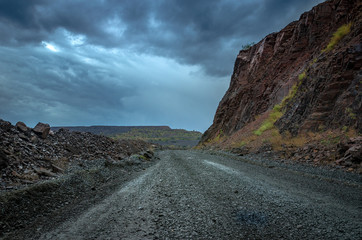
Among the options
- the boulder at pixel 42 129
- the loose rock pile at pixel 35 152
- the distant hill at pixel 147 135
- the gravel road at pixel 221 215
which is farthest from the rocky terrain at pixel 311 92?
the distant hill at pixel 147 135

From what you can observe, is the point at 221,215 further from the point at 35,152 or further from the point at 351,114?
the point at 351,114

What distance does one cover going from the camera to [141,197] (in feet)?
13.6

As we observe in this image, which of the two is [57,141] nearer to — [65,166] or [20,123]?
[20,123]

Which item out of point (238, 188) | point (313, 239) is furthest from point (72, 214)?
point (313, 239)

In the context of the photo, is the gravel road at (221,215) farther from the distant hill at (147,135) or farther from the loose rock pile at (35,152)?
the distant hill at (147,135)

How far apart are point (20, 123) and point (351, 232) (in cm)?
1103

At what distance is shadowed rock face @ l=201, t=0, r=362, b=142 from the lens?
11.7 metres

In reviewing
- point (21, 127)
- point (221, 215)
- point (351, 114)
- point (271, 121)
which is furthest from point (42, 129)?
point (271, 121)

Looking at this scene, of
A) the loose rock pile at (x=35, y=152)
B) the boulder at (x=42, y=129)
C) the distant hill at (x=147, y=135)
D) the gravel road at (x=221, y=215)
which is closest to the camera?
the gravel road at (x=221, y=215)

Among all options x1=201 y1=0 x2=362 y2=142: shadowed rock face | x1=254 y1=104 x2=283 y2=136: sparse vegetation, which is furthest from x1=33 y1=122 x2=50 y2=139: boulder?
x1=254 y1=104 x2=283 y2=136: sparse vegetation

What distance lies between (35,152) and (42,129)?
7.63 ft

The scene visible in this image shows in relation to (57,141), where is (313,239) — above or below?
below

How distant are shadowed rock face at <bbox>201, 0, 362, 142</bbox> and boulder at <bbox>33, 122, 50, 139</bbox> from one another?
47.4 feet

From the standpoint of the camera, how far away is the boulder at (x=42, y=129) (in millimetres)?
8875
